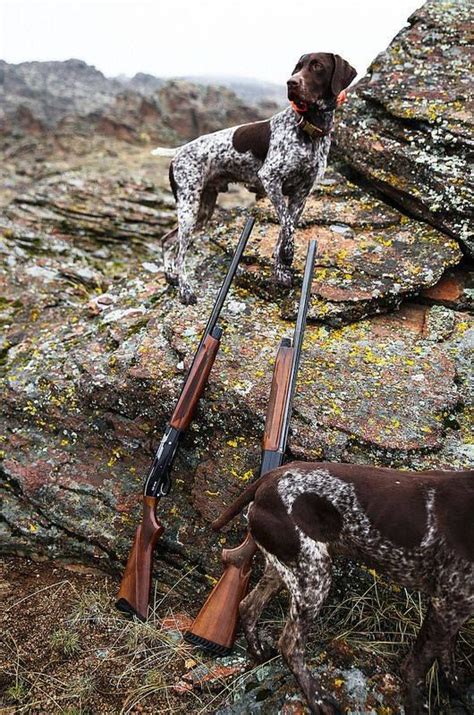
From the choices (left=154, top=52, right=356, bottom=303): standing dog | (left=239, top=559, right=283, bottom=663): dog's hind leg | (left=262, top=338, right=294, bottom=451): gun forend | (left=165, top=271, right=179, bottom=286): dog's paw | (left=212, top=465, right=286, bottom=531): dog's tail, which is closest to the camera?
(left=212, top=465, right=286, bottom=531): dog's tail

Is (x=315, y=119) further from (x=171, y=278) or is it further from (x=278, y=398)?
(x=278, y=398)

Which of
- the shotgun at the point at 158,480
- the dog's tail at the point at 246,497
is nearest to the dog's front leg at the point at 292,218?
the shotgun at the point at 158,480

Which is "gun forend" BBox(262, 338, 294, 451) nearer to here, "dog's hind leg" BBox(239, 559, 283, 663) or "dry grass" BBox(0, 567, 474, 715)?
"dog's hind leg" BBox(239, 559, 283, 663)

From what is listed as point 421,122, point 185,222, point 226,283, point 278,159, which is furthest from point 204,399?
point 421,122

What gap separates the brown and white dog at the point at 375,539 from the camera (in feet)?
11.4

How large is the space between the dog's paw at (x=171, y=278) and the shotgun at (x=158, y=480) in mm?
1180

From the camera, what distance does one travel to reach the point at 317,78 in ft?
17.1

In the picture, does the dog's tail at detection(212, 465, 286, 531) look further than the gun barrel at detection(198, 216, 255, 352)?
No

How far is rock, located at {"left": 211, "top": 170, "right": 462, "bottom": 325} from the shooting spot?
232 inches

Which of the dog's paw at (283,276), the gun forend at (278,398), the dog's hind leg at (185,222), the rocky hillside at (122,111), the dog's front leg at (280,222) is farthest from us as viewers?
the rocky hillside at (122,111)

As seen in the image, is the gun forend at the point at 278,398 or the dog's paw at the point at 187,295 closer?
the gun forend at the point at 278,398

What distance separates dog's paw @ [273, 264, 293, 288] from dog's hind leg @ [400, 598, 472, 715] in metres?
3.41

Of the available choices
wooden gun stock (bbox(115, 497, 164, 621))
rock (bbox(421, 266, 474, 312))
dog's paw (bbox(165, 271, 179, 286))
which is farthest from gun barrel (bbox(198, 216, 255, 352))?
rock (bbox(421, 266, 474, 312))

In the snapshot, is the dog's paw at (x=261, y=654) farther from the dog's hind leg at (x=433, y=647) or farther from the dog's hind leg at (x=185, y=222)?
the dog's hind leg at (x=185, y=222)
